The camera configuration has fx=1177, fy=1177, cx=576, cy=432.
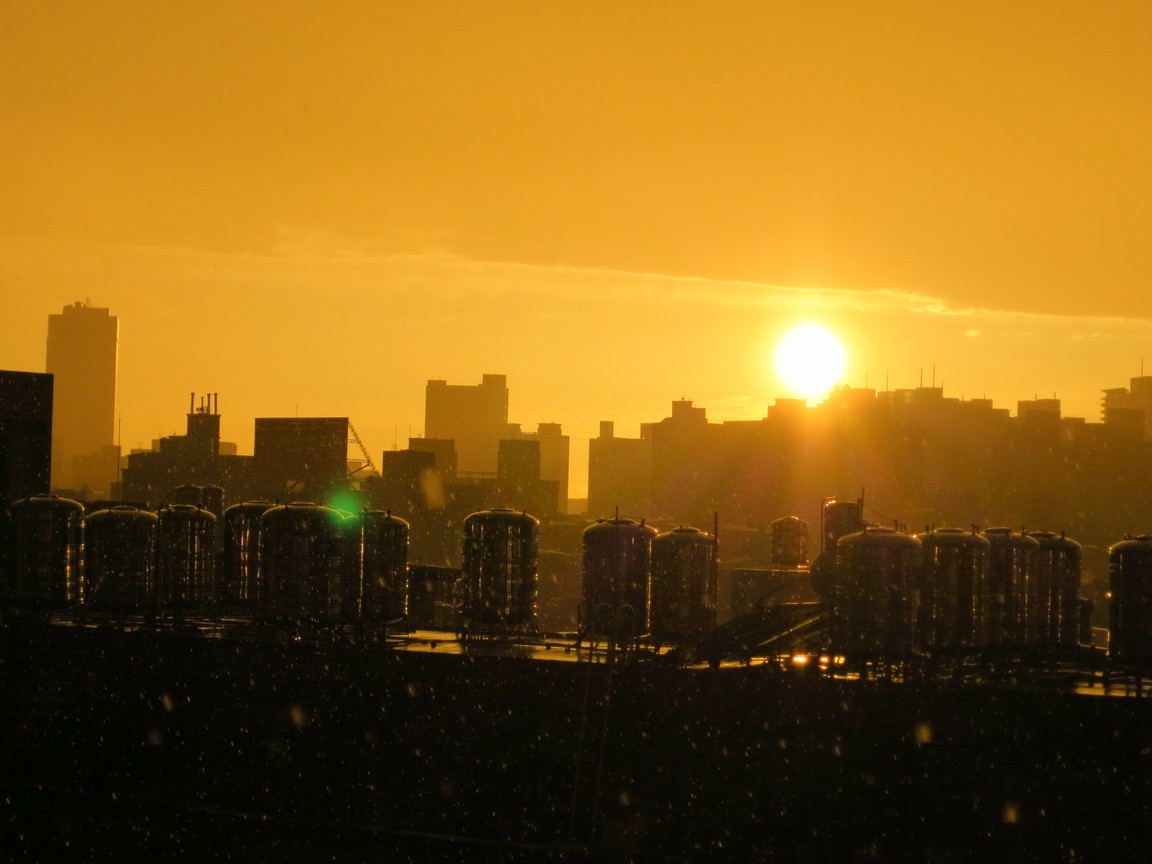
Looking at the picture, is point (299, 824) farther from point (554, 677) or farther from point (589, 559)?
point (589, 559)

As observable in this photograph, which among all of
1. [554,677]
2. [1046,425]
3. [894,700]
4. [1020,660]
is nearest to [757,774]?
[894,700]

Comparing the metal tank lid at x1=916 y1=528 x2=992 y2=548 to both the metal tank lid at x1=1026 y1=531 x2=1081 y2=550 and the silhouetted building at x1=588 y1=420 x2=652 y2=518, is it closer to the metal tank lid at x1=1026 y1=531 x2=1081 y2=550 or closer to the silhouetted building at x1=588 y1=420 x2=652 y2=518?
the metal tank lid at x1=1026 y1=531 x2=1081 y2=550

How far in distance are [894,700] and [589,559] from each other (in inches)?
390

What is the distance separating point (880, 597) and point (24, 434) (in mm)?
29273

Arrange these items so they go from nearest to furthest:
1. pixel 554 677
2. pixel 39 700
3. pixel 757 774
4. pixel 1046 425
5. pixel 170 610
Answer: pixel 757 774 < pixel 554 677 < pixel 39 700 < pixel 170 610 < pixel 1046 425

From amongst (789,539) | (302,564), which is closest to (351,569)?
(302,564)

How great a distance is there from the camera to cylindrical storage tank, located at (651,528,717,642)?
32.3 meters

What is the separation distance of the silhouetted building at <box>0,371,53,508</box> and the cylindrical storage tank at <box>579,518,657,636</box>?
64.6 feet

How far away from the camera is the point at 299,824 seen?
27.8 m

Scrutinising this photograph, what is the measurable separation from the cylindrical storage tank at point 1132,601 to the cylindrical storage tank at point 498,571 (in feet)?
51.4

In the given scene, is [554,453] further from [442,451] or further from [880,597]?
[880,597]

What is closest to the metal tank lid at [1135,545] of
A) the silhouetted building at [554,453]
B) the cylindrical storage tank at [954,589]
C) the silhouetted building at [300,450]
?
the cylindrical storage tank at [954,589]

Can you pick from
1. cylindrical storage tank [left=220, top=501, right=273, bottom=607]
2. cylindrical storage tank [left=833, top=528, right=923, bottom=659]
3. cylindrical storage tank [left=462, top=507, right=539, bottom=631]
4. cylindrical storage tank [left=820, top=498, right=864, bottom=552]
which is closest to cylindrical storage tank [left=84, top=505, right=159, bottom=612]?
cylindrical storage tank [left=220, top=501, right=273, bottom=607]

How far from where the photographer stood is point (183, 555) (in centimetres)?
3850
